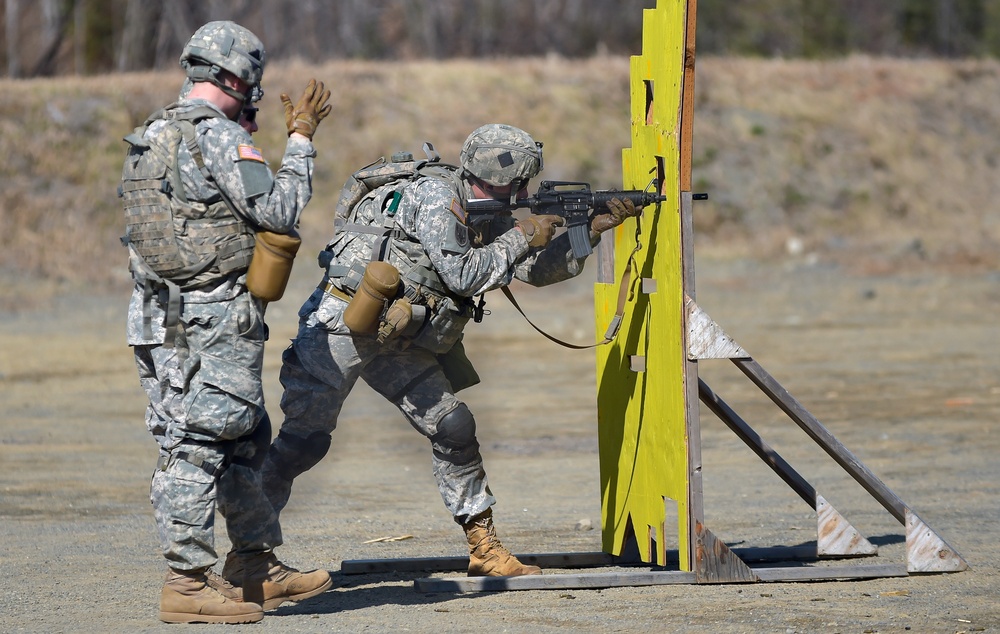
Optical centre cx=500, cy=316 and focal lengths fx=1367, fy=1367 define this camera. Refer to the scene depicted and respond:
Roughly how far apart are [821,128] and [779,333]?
14.2 m

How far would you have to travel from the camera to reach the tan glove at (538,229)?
18.2ft

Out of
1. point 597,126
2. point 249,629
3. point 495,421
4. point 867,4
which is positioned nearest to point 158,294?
point 249,629

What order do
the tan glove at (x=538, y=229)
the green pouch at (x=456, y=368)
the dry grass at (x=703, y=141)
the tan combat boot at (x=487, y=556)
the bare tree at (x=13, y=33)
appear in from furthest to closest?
1. the bare tree at (x=13, y=33)
2. the dry grass at (x=703, y=141)
3. the green pouch at (x=456, y=368)
4. the tan combat boot at (x=487, y=556)
5. the tan glove at (x=538, y=229)

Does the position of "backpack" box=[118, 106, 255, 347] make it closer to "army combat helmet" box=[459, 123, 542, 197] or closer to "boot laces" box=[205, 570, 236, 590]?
"boot laces" box=[205, 570, 236, 590]

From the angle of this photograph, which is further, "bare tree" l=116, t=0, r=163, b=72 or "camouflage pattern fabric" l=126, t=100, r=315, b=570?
"bare tree" l=116, t=0, r=163, b=72

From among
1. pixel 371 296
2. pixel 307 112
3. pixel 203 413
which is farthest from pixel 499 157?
pixel 203 413

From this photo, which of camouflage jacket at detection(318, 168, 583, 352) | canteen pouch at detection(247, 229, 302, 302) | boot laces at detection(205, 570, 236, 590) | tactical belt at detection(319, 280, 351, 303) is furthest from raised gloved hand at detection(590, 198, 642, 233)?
boot laces at detection(205, 570, 236, 590)

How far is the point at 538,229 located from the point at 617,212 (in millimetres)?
326

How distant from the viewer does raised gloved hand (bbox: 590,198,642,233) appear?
18.0ft

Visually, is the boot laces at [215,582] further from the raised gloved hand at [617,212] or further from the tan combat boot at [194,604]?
the raised gloved hand at [617,212]

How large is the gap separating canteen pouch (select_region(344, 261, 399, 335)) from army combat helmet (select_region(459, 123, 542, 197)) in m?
0.65

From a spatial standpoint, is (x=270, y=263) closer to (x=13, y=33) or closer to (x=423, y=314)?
(x=423, y=314)

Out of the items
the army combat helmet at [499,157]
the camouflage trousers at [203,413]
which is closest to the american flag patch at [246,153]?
the camouflage trousers at [203,413]

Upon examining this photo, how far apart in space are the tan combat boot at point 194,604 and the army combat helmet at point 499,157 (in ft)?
6.46
